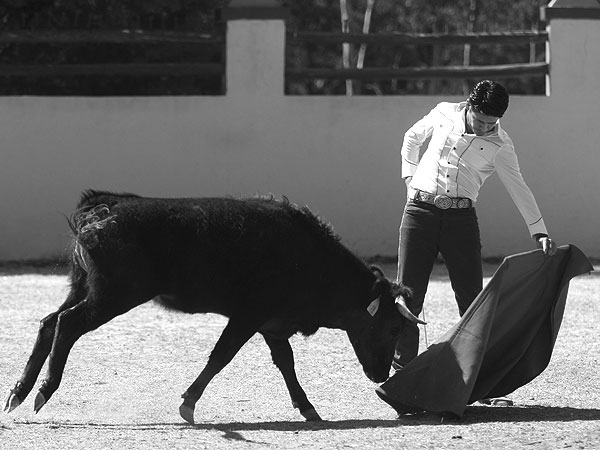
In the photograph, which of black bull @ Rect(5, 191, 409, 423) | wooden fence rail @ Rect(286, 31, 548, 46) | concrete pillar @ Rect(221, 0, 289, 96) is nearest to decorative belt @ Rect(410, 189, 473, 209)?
black bull @ Rect(5, 191, 409, 423)

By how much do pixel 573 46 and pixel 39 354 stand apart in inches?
365

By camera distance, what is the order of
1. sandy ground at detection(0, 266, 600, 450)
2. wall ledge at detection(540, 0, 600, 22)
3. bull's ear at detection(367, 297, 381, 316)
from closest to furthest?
sandy ground at detection(0, 266, 600, 450) < bull's ear at detection(367, 297, 381, 316) < wall ledge at detection(540, 0, 600, 22)

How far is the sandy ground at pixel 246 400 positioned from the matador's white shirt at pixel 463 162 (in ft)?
4.07

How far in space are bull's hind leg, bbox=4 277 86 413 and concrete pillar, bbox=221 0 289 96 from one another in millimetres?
7518

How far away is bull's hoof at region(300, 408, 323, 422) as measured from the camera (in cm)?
698

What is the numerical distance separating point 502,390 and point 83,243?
2484mm

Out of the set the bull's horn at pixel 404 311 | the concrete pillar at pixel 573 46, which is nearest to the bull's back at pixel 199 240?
the bull's horn at pixel 404 311

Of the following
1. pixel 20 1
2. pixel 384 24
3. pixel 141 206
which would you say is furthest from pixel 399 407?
pixel 384 24

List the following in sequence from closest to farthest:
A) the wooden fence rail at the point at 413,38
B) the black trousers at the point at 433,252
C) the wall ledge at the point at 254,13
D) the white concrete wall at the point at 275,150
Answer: the black trousers at the point at 433,252
the wall ledge at the point at 254,13
the white concrete wall at the point at 275,150
the wooden fence rail at the point at 413,38

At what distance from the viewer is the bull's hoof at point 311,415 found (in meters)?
6.98

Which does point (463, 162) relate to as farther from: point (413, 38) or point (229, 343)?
point (413, 38)

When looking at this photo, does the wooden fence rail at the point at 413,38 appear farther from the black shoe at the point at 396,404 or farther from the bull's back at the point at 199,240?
the black shoe at the point at 396,404

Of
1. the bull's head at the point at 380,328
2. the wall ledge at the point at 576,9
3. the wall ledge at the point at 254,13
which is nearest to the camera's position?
the bull's head at the point at 380,328

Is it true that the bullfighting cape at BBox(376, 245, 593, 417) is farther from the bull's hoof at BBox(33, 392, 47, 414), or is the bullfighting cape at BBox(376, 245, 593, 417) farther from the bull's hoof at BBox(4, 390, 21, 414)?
the bull's hoof at BBox(4, 390, 21, 414)
